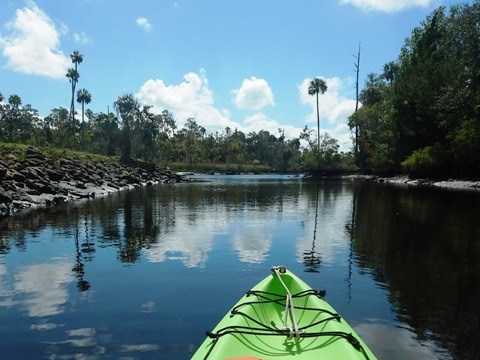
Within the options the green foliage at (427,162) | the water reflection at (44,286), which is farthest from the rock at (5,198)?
the green foliage at (427,162)

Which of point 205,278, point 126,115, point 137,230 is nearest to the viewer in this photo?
point 205,278

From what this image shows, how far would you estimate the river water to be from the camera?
6.93 m

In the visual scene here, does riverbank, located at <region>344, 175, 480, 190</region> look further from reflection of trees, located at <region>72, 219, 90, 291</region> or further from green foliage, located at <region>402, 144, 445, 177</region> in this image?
reflection of trees, located at <region>72, 219, 90, 291</region>

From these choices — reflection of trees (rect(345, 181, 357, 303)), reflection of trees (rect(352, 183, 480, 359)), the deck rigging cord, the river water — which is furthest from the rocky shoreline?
reflection of trees (rect(352, 183, 480, 359))

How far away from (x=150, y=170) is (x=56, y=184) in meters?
35.6

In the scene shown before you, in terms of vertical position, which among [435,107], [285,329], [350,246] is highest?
[435,107]

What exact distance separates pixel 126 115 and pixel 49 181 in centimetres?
4083

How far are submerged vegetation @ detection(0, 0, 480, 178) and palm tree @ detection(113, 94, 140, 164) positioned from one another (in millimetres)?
195

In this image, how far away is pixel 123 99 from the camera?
72.3m

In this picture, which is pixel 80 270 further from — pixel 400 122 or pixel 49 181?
pixel 400 122

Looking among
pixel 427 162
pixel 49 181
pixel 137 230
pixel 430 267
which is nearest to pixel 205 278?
pixel 430 267

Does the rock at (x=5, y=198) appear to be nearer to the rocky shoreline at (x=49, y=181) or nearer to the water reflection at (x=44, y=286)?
the rocky shoreline at (x=49, y=181)

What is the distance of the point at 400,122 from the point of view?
5988 cm

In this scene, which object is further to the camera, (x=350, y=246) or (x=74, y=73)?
(x=74, y=73)
